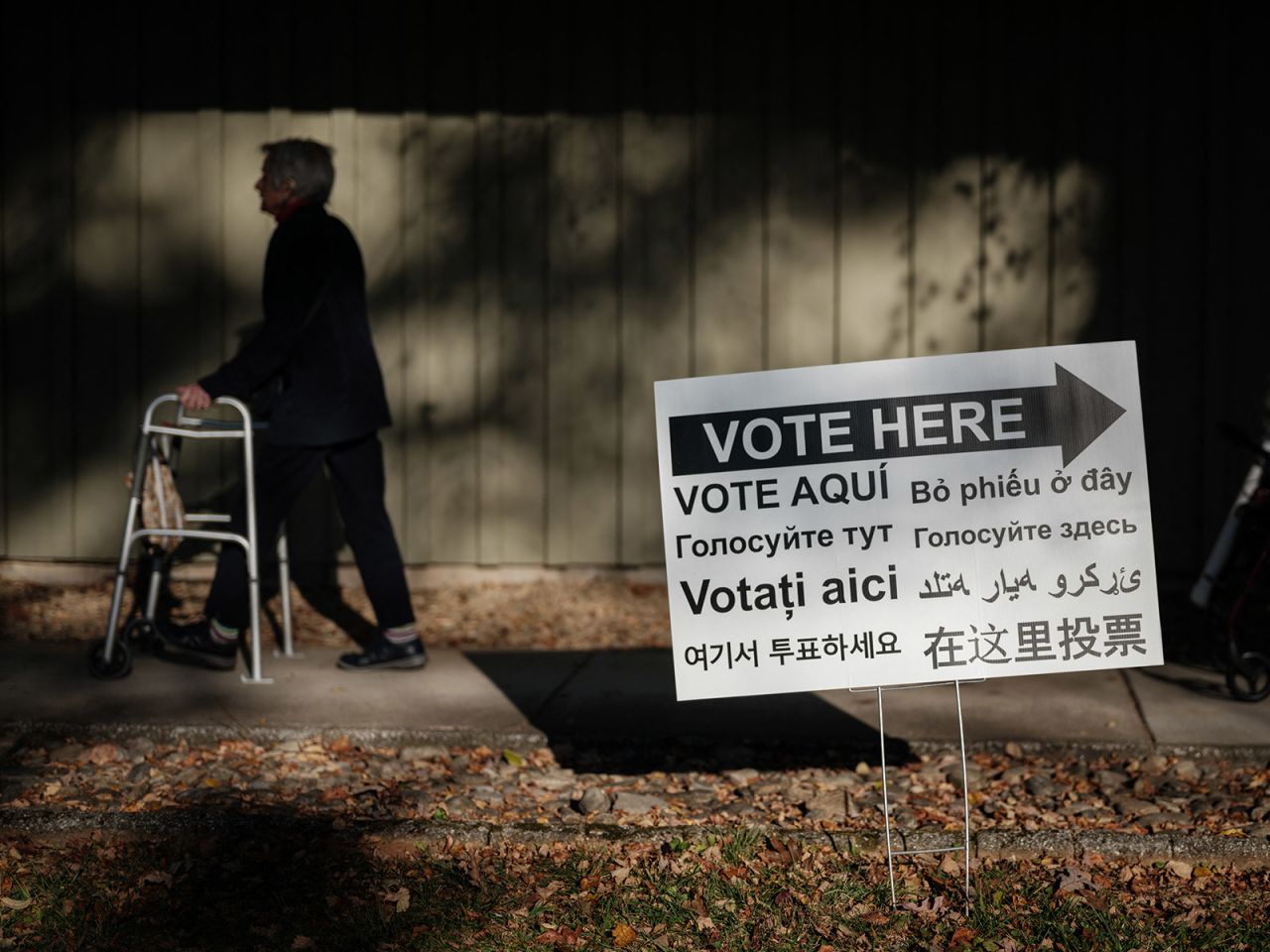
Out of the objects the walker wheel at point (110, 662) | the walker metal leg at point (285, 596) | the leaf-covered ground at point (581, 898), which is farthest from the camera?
the walker metal leg at point (285, 596)

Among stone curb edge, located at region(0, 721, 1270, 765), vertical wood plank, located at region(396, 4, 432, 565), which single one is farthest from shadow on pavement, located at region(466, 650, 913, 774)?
vertical wood plank, located at region(396, 4, 432, 565)

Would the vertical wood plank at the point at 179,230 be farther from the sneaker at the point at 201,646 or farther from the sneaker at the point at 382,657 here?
the sneaker at the point at 382,657

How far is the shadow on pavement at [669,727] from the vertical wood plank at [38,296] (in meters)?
3.40

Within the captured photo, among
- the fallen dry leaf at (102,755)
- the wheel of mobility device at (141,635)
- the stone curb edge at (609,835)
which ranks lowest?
the stone curb edge at (609,835)

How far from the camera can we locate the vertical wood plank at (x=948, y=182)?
8.06m

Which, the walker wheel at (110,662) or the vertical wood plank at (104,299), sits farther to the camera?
the vertical wood plank at (104,299)

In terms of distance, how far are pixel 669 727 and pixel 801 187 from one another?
3611 millimetres

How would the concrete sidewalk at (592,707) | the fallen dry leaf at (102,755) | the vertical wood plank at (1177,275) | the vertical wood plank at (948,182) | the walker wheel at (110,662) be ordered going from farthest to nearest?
the vertical wood plank at (948,182) → the vertical wood plank at (1177,275) → the walker wheel at (110,662) → the concrete sidewalk at (592,707) → the fallen dry leaf at (102,755)

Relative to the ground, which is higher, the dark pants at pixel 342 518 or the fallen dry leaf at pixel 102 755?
the dark pants at pixel 342 518

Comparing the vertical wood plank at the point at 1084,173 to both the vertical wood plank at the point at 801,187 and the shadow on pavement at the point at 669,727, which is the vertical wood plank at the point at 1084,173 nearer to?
the vertical wood plank at the point at 801,187

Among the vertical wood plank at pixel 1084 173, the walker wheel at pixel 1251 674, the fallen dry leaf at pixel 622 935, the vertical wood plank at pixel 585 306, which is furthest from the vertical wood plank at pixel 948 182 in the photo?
the fallen dry leaf at pixel 622 935

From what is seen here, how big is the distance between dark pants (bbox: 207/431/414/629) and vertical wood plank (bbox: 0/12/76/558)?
265 cm

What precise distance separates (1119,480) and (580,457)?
14.5 ft

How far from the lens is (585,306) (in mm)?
8320
